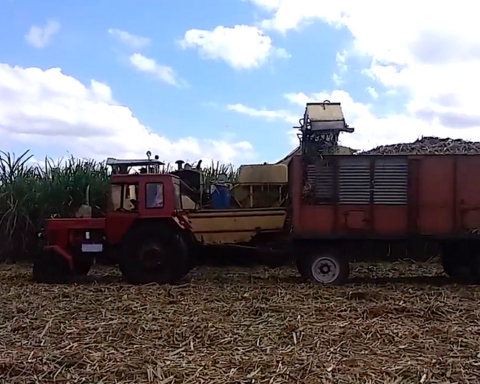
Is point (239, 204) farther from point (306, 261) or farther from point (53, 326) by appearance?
point (53, 326)

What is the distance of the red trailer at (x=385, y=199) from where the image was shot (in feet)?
38.4

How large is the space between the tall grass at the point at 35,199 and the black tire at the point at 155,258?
4682 mm

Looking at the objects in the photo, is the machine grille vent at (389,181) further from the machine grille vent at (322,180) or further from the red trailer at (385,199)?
the machine grille vent at (322,180)

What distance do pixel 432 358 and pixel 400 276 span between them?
23.3ft

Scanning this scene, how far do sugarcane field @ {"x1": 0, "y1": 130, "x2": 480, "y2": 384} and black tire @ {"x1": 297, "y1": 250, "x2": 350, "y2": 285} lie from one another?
0.56 ft

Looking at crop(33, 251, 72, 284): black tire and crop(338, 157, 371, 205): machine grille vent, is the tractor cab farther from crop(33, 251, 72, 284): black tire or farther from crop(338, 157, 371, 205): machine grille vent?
crop(338, 157, 371, 205): machine grille vent

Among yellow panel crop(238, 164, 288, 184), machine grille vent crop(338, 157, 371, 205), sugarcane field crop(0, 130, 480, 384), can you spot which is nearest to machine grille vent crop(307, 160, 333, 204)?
machine grille vent crop(338, 157, 371, 205)

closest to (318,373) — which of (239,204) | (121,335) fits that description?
(121,335)

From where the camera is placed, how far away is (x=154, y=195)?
12.3m

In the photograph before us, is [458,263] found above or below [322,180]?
below

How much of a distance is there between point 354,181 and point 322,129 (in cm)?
311

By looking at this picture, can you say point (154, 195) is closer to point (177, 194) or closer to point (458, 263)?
point (177, 194)

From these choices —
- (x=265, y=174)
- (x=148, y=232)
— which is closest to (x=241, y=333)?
(x=148, y=232)

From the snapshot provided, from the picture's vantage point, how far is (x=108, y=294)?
1079 centimetres
